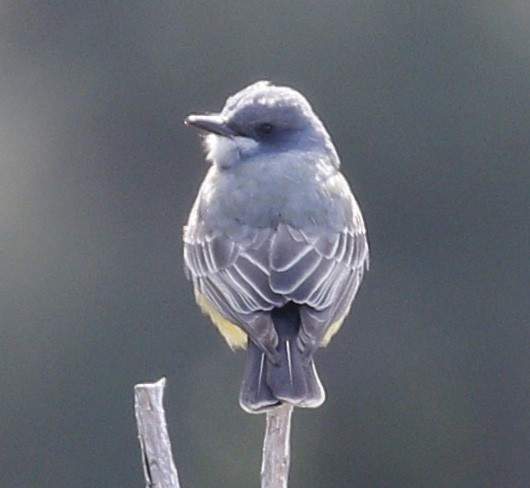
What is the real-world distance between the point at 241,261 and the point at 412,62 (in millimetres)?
4502

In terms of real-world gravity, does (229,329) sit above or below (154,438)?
above

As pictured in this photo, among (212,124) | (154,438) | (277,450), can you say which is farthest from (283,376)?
(212,124)

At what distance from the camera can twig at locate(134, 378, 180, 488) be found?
426 cm

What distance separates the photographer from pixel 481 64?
9680mm

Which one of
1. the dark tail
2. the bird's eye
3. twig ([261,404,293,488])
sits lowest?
twig ([261,404,293,488])

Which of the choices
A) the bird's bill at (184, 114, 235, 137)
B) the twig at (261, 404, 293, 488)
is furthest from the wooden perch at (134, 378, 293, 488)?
the bird's bill at (184, 114, 235, 137)

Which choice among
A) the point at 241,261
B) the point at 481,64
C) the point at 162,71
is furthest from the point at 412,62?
the point at 241,261

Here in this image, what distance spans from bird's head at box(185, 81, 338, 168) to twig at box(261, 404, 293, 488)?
99cm

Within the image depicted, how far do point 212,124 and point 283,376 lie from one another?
3.25ft

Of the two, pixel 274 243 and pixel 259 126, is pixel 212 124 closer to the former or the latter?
pixel 259 126

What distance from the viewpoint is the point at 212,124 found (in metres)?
5.59

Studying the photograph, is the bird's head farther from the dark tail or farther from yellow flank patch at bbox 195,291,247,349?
the dark tail

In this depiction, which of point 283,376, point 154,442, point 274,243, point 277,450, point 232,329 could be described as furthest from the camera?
point 232,329

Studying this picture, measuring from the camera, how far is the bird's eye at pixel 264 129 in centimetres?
567
